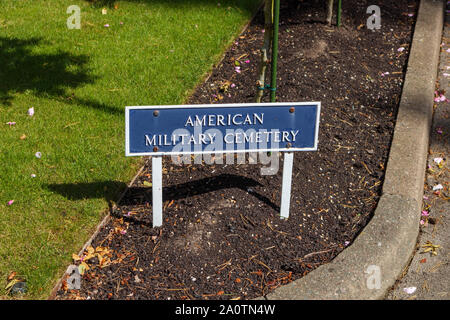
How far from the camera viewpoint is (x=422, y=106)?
16.6ft

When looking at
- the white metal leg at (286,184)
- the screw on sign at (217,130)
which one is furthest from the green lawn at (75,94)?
the white metal leg at (286,184)

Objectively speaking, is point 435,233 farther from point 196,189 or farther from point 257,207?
point 196,189

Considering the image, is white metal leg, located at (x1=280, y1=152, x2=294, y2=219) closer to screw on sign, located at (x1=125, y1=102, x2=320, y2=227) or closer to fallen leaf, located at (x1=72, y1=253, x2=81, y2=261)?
screw on sign, located at (x1=125, y1=102, x2=320, y2=227)

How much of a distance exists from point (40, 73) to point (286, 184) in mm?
2907

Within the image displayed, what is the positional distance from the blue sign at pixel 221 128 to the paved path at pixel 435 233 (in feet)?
3.40

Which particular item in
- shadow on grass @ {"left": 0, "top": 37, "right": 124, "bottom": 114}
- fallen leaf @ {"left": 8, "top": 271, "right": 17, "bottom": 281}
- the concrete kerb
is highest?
shadow on grass @ {"left": 0, "top": 37, "right": 124, "bottom": 114}

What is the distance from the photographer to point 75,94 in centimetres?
515

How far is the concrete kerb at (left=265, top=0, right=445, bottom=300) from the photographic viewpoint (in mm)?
3342

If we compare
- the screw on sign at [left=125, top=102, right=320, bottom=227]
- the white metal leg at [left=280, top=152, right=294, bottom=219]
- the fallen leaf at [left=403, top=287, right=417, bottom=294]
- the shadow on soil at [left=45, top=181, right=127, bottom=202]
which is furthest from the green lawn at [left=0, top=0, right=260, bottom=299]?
the fallen leaf at [left=403, top=287, right=417, bottom=294]

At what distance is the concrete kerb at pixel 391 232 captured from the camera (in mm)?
3342

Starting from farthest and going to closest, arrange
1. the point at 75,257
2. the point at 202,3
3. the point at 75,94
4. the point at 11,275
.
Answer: the point at 202,3, the point at 75,94, the point at 75,257, the point at 11,275

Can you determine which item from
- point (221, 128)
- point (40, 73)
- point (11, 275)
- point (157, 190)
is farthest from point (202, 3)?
point (11, 275)
